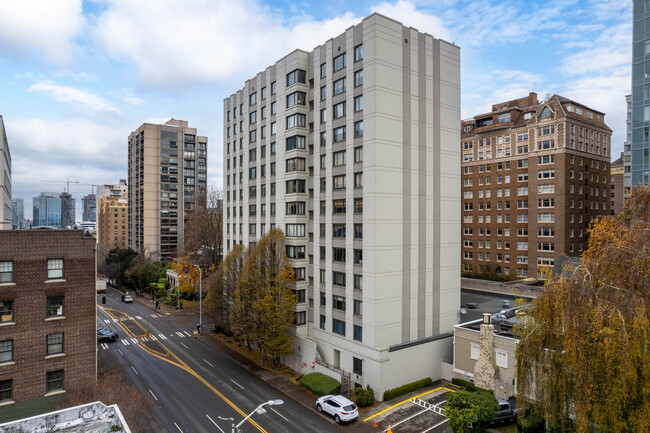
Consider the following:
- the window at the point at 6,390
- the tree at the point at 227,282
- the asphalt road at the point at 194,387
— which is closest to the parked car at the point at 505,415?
the asphalt road at the point at 194,387

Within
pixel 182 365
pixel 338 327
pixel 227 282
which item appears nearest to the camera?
pixel 338 327

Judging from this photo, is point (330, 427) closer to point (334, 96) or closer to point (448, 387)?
point (448, 387)

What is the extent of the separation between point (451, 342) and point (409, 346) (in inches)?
258

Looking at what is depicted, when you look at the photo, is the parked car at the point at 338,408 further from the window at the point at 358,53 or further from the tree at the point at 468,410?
the window at the point at 358,53

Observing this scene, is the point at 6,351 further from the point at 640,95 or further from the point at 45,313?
the point at 640,95

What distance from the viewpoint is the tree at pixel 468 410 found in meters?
25.0

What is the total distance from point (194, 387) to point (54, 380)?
12.9m

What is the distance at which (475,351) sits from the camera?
35.4 meters

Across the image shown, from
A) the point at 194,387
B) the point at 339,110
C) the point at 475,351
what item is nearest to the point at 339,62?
the point at 339,110

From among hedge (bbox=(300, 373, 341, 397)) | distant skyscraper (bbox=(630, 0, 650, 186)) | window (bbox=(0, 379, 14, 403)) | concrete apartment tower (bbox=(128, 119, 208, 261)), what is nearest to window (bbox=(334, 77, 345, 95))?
hedge (bbox=(300, 373, 341, 397))

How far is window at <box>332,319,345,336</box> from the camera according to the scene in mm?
37856

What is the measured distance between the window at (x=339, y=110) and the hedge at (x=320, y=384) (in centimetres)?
2532

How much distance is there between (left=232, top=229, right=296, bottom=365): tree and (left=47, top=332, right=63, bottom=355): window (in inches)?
Result: 646

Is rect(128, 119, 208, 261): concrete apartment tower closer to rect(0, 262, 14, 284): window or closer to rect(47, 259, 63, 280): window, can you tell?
rect(47, 259, 63, 280): window
